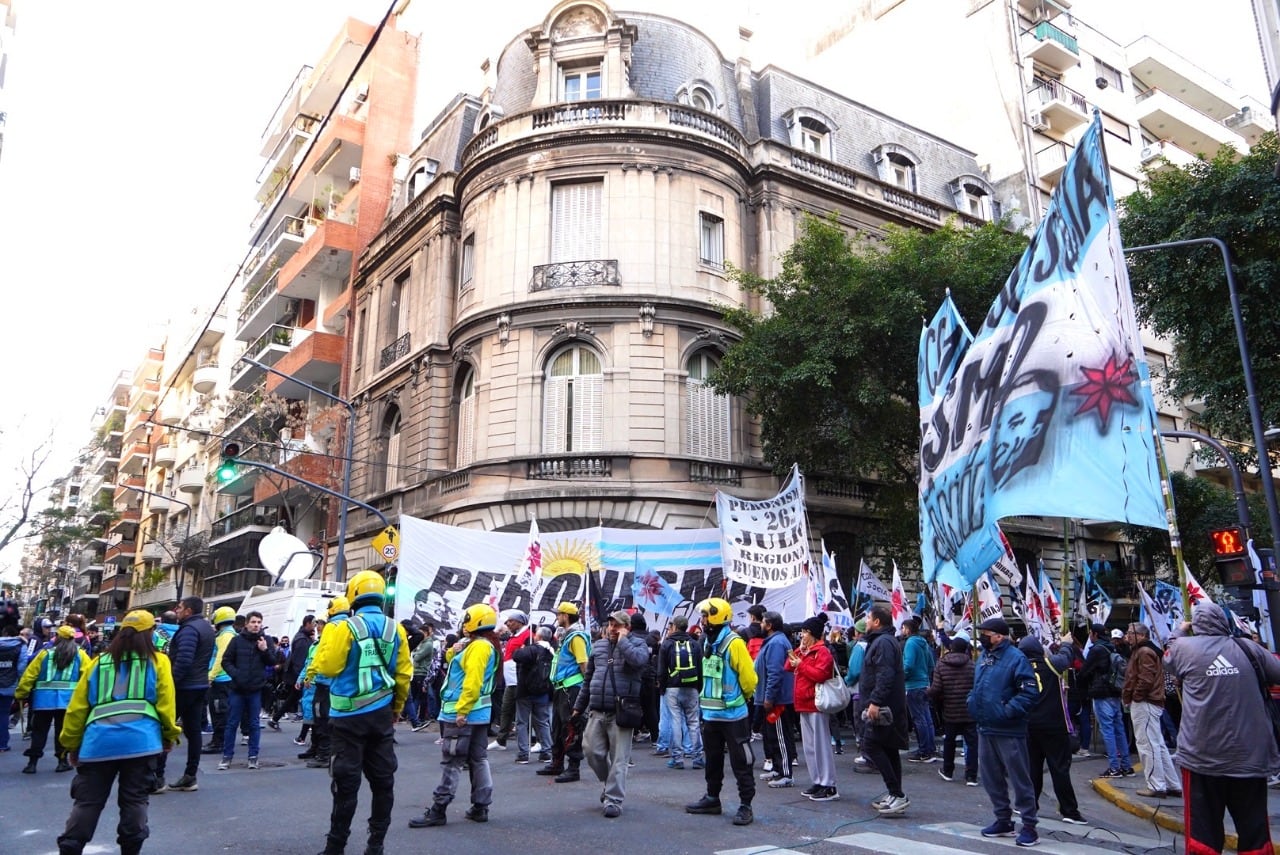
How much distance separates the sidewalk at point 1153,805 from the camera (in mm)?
7842

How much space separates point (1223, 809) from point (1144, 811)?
3.35m

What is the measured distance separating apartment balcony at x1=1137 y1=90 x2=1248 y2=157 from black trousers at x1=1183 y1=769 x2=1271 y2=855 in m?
41.8

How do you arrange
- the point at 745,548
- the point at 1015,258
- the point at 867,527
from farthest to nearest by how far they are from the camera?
the point at 867,527
the point at 1015,258
the point at 745,548

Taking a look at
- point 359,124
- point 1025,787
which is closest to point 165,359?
point 359,124

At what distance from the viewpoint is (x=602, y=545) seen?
16.8 metres

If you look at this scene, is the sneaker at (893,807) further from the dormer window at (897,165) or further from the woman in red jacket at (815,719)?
the dormer window at (897,165)

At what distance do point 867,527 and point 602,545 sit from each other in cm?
1015

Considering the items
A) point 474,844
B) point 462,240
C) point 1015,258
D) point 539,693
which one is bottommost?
point 474,844

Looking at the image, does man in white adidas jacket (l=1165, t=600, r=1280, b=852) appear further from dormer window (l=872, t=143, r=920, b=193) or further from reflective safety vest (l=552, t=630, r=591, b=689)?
dormer window (l=872, t=143, r=920, b=193)

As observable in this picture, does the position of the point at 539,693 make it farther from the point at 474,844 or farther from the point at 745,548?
the point at 745,548

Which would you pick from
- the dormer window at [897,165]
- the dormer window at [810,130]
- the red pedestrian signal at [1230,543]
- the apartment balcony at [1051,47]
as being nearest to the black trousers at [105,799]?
the red pedestrian signal at [1230,543]

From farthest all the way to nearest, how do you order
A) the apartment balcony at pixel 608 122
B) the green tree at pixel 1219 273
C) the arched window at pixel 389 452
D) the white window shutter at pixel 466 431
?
1. the arched window at pixel 389 452
2. the white window shutter at pixel 466 431
3. the apartment balcony at pixel 608 122
4. the green tree at pixel 1219 273

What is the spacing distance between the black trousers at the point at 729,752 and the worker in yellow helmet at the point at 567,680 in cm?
252

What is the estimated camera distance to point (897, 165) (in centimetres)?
3008
